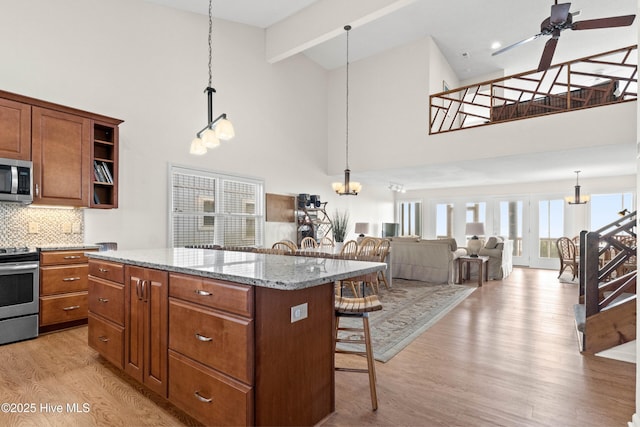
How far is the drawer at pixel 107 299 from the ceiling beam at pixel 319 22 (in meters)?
4.92

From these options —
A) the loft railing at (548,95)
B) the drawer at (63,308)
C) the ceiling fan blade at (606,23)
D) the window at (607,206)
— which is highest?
the loft railing at (548,95)

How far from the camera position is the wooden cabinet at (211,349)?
1555 mm

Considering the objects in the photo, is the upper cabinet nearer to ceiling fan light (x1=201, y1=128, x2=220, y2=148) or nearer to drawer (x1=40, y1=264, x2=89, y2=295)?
drawer (x1=40, y1=264, x2=89, y2=295)

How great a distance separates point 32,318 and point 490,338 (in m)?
4.58

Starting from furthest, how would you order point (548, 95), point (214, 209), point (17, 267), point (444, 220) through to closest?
point (444, 220) → point (214, 209) → point (548, 95) → point (17, 267)

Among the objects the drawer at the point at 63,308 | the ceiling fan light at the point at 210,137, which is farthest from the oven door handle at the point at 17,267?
the ceiling fan light at the point at 210,137

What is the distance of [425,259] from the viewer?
21.7ft

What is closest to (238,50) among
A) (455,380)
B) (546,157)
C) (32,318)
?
(32,318)

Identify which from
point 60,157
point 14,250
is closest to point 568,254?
point 60,157

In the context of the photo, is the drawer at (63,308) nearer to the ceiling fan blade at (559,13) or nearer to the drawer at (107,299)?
the drawer at (107,299)

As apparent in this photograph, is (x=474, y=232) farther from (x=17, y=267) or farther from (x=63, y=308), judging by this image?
(x=17, y=267)

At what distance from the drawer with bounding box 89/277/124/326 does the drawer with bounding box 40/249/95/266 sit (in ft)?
2.95

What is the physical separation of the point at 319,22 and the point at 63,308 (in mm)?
5470

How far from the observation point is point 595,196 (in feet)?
27.1
